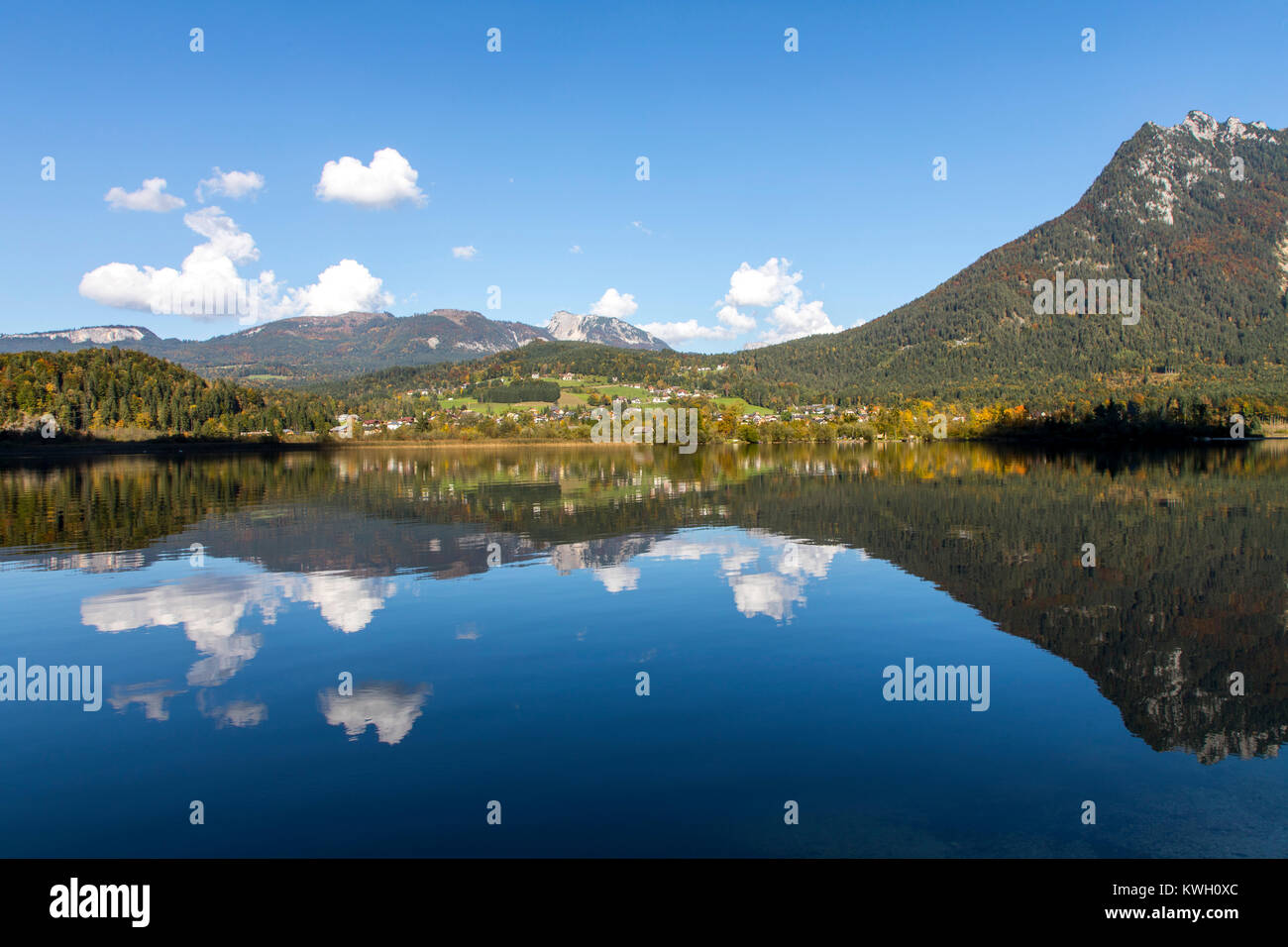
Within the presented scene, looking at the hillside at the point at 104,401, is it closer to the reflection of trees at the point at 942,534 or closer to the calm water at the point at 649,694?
the reflection of trees at the point at 942,534

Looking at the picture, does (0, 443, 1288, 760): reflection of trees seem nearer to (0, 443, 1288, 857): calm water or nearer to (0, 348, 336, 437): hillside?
(0, 443, 1288, 857): calm water

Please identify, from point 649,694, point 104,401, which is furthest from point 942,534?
point 104,401

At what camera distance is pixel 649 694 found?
44.0ft

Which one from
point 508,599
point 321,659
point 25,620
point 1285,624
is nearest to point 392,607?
point 508,599

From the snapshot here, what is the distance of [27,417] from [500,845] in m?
205

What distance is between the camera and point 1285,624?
57.5ft

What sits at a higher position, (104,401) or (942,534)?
(104,401)

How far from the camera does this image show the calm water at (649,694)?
8.91m

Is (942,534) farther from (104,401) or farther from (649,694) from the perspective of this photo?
(104,401)

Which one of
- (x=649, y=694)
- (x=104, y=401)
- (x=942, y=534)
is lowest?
(x=649, y=694)

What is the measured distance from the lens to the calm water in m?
8.91

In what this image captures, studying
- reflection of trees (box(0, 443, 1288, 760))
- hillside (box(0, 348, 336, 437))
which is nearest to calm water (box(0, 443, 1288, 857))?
reflection of trees (box(0, 443, 1288, 760))

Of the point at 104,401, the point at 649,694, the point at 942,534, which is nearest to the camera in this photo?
the point at 649,694
